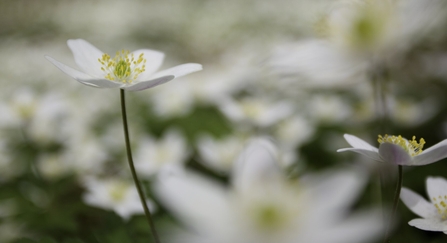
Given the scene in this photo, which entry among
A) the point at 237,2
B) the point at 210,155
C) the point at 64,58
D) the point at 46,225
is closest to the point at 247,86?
the point at 210,155

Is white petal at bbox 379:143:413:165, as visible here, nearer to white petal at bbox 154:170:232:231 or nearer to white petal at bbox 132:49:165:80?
white petal at bbox 154:170:232:231

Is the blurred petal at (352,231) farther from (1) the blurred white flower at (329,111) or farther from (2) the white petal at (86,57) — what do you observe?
(1) the blurred white flower at (329,111)

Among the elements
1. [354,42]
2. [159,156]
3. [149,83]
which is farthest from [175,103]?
[149,83]

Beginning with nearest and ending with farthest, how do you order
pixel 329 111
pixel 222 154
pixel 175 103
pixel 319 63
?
pixel 319 63, pixel 222 154, pixel 329 111, pixel 175 103

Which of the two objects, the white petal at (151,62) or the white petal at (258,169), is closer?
the white petal at (258,169)

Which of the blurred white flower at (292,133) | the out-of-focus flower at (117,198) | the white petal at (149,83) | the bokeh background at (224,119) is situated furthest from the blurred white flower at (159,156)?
the white petal at (149,83)

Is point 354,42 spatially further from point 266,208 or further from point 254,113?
point 266,208

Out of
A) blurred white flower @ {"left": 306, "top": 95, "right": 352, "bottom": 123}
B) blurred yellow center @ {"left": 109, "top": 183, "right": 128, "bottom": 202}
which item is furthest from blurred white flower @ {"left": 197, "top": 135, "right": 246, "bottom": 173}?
blurred white flower @ {"left": 306, "top": 95, "right": 352, "bottom": 123}
